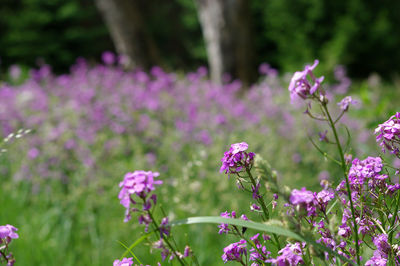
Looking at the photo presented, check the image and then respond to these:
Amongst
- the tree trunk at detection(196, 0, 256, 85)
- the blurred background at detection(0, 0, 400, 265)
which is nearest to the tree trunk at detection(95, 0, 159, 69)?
the blurred background at detection(0, 0, 400, 265)

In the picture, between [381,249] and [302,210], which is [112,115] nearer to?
[381,249]

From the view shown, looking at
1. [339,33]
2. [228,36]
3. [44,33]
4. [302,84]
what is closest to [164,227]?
[302,84]

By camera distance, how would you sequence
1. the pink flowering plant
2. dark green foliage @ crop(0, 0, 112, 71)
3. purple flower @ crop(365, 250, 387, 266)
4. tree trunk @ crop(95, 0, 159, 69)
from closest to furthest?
the pink flowering plant
purple flower @ crop(365, 250, 387, 266)
tree trunk @ crop(95, 0, 159, 69)
dark green foliage @ crop(0, 0, 112, 71)

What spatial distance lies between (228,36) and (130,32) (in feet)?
7.24

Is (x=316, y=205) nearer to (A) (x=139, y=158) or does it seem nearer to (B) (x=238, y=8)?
(A) (x=139, y=158)

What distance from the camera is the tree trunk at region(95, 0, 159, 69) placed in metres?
8.92

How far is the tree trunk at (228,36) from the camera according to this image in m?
7.93

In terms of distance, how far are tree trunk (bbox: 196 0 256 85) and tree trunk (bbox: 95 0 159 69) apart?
4.97ft

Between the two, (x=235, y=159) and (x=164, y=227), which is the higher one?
(x=235, y=159)

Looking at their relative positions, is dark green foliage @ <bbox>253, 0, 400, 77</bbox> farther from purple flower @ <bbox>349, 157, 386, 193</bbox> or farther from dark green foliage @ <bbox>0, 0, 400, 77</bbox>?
purple flower @ <bbox>349, 157, 386, 193</bbox>

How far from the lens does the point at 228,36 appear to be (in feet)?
26.8

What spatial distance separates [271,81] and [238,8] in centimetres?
271

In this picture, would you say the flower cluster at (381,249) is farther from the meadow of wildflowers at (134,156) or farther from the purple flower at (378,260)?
the meadow of wildflowers at (134,156)

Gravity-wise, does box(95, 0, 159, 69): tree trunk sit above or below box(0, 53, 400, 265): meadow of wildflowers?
above
